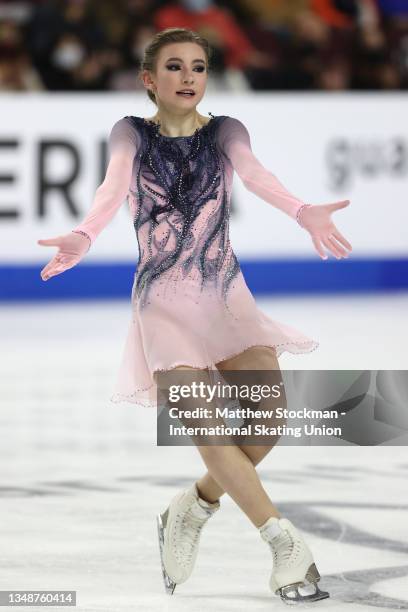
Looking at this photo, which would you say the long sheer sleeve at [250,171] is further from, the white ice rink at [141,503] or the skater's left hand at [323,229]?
the white ice rink at [141,503]

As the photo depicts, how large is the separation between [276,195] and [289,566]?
0.76 meters

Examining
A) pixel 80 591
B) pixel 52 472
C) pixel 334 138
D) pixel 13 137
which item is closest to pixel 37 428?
pixel 52 472

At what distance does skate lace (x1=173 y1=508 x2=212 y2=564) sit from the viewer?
3080 millimetres

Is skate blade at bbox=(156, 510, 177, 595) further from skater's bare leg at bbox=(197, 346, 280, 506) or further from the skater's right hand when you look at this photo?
the skater's right hand

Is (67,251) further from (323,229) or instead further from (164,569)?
(164,569)

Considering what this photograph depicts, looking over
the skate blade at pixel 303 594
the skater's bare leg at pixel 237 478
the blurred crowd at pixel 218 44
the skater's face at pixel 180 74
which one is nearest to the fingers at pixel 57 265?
the skater's bare leg at pixel 237 478

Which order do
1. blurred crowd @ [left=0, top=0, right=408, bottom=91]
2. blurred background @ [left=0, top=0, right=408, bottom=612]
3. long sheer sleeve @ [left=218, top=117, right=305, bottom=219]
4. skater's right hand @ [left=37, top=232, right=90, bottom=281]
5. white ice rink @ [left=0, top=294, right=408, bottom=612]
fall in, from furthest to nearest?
blurred crowd @ [left=0, top=0, right=408, bottom=91], blurred background @ [left=0, top=0, right=408, bottom=612], white ice rink @ [left=0, top=294, right=408, bottom=612], long sheer sleeve @ [left=218, top=117, right=305, bottom=219], skater's right hand @ [left=37, top=232, right=90, bottom=281]

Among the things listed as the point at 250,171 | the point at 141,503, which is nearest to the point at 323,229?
the point at 250,171

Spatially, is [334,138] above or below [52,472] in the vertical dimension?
above

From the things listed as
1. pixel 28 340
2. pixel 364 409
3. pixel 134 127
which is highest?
pixel 134 127

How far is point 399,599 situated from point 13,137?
6.88 meters

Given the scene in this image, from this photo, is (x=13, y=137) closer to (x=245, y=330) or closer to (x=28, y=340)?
(x=28, y=340)

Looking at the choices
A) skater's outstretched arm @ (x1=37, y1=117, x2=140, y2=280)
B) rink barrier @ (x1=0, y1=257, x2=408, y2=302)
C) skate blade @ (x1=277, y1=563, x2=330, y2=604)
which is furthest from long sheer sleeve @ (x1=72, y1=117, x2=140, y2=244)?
rink barrier @ (x1=0, y1=257, x2=408, y2=302)

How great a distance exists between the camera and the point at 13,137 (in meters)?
9.33
